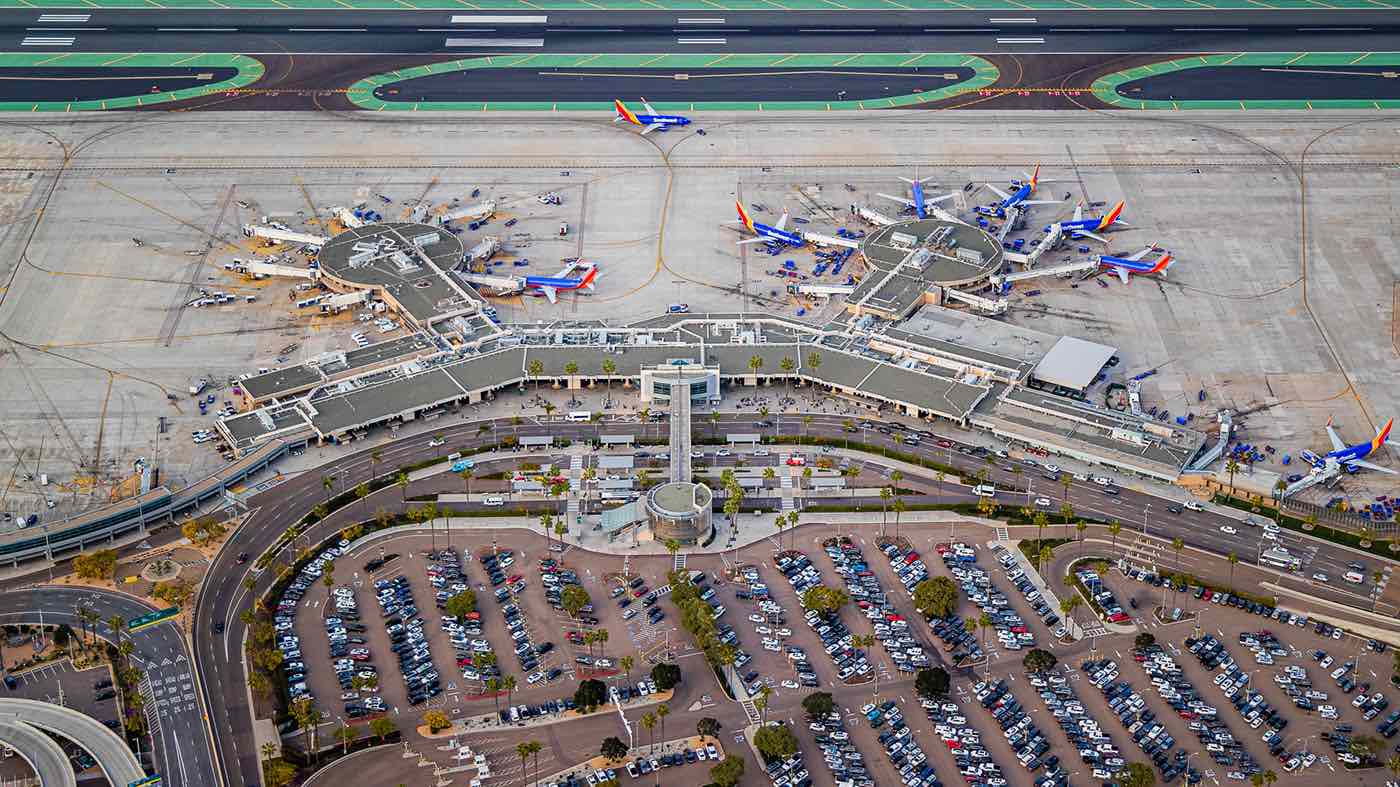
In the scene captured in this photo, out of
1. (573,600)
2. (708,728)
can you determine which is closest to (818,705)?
(708,728)

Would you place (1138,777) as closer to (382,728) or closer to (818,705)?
(818,705)

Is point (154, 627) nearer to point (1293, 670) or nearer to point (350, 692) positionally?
point (350, 692)

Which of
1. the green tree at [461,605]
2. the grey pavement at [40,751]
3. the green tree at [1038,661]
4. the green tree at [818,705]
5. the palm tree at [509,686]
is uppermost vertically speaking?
the green tree at [461,605]

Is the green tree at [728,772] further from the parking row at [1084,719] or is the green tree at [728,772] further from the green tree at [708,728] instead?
the parking row at [1084,719]

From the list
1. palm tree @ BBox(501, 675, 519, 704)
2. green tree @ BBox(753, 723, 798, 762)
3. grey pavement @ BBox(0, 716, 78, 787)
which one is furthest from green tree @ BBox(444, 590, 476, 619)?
grey pavement @ BBox(0, 716, 78, 787)

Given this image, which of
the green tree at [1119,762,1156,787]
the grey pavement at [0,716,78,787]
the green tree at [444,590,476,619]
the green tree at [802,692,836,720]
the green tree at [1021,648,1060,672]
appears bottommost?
the green tree at [1119,762,1156,787]

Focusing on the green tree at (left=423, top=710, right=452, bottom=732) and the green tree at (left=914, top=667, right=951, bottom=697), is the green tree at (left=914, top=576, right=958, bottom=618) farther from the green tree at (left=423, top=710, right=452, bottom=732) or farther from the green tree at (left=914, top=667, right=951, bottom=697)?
the green tree at (left=423, top=710, right=452, bottom=732)

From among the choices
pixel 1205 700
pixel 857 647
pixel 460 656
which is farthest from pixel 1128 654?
pixel 460 656

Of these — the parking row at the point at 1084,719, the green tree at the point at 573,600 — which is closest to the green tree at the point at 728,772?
the green tree at the point at 573,600
